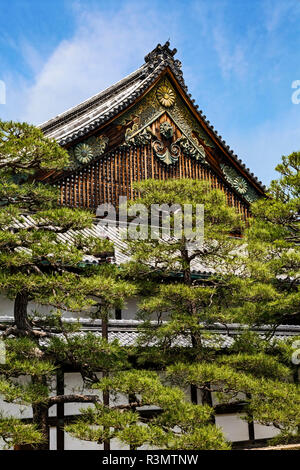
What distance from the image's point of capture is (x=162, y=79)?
19750 mm

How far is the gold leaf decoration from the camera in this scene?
19.6m

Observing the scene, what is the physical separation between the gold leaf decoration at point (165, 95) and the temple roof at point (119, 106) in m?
0.47

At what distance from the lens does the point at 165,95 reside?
19.7 m

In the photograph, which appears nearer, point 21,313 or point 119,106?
point 21,313

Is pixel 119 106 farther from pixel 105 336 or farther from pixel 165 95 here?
pixel 105 336

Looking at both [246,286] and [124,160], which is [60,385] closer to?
[246,286]

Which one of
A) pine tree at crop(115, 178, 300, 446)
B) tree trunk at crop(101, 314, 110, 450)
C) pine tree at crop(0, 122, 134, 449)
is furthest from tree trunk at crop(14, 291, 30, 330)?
pine tree at crop(115, 178, 300, 446)

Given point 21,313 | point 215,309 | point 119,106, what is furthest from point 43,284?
point 119,106

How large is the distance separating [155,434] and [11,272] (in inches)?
136

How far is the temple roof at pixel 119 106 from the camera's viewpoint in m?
17.1

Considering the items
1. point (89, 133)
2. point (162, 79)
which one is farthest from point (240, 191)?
point (89, 133)

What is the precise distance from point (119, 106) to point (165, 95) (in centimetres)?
269

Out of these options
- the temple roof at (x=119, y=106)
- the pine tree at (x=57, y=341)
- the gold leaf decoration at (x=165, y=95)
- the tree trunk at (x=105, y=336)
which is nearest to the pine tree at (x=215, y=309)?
the tree trunk at (x=105, y=336)

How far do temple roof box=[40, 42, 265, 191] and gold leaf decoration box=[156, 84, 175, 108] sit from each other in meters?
0.47
